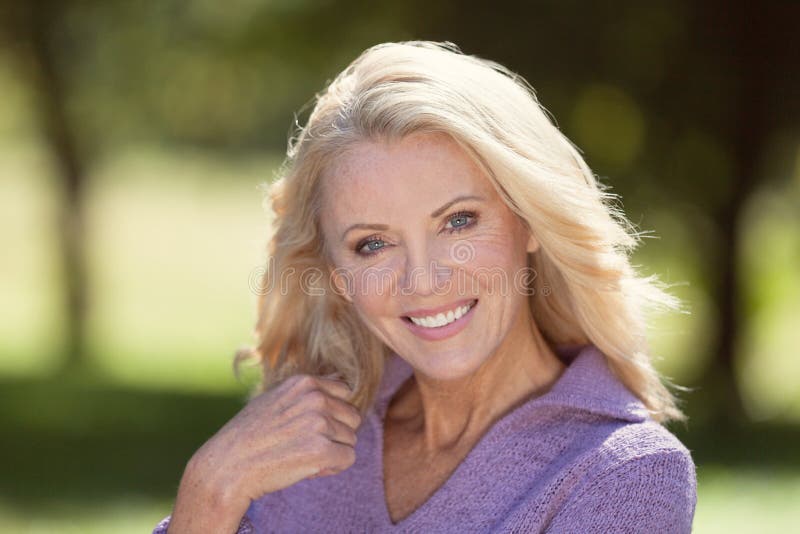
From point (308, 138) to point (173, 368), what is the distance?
8.60 meters

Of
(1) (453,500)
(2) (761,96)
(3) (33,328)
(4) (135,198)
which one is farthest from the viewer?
(4) (135,198)

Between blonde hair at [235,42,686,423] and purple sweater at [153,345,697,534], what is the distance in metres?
0.10

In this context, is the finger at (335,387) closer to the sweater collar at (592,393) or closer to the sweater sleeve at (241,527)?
the sweater sleeve at (241,527)

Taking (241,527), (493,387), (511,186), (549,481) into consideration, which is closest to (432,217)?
(511,186)

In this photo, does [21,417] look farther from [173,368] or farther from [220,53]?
[220,53]

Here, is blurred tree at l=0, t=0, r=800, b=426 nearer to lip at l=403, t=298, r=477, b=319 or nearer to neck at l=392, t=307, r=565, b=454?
neck at l=392, t=307, r=565, b=454

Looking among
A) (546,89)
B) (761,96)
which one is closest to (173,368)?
(546,89)

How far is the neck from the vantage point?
2.75 m

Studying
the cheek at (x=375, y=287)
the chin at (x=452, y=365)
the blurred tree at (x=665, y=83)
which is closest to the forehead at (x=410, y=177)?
the cheek at (x=375, y=287)

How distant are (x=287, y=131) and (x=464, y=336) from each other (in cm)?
550

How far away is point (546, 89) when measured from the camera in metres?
7.22

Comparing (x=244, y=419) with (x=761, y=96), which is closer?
(x=244, y=419)

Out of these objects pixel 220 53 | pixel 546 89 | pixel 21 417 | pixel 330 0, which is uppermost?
pixel 220 53

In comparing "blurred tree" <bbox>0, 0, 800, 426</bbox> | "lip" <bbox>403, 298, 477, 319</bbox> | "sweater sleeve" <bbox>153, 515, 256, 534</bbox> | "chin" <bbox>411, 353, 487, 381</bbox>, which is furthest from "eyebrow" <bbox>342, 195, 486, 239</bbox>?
"blurred tree" <bbox>0, 0, 800, 426</bbox>
